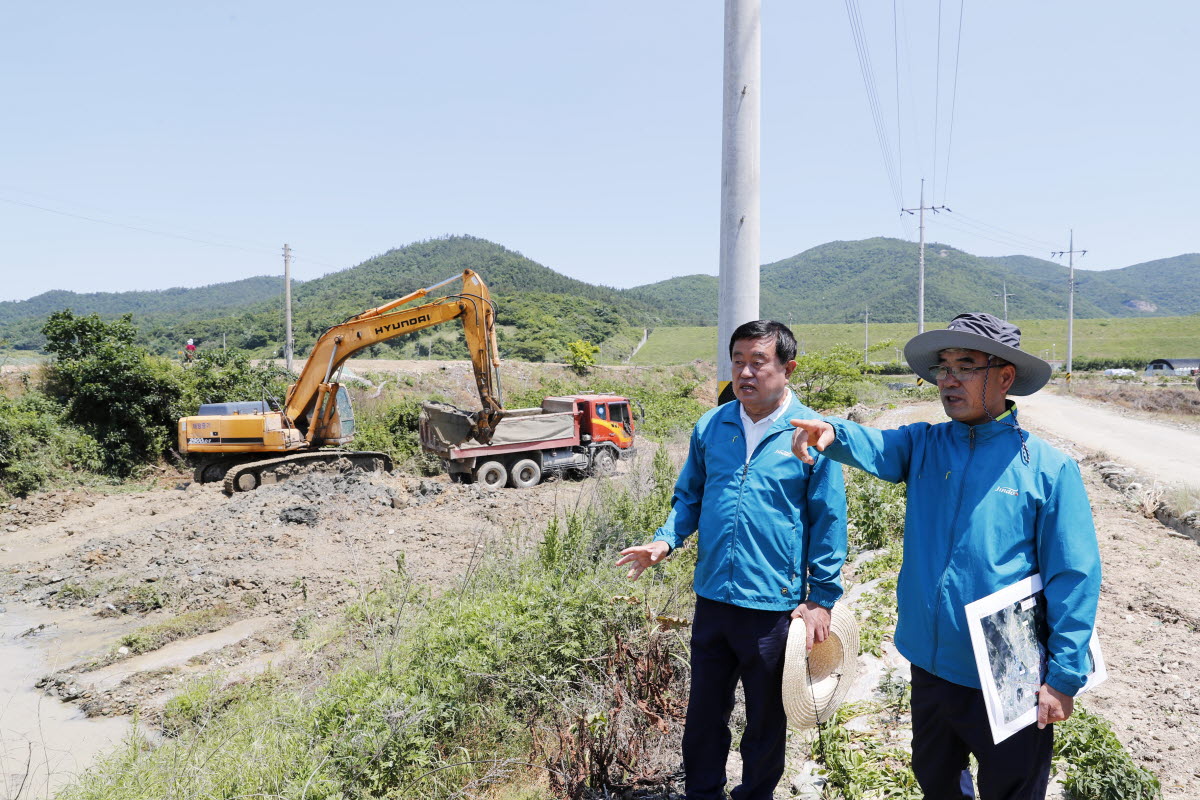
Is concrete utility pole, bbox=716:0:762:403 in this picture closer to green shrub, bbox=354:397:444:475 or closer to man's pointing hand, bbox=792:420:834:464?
man's pointing hand, bbox=792:420:834:464

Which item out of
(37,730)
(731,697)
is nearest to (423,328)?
(37,730)

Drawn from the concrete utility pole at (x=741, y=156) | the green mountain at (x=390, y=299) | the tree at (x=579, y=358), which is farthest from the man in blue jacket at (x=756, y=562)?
the tree at (x=579, y=358)

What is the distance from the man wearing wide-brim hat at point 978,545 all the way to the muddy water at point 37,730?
4.44 metres

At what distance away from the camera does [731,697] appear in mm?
2930

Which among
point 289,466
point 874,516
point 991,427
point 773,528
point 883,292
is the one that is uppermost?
point 883,292

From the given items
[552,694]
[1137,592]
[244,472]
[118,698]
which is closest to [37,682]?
[118,698]

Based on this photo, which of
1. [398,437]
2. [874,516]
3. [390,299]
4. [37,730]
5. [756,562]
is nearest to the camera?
[756,562]

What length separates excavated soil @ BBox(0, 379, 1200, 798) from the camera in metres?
4.50

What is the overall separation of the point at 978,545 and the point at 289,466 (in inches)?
532

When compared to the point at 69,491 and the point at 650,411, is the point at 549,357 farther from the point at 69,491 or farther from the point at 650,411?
the point at 69,491

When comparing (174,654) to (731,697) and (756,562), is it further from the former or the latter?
(756,562)

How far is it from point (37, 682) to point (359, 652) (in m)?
3.70

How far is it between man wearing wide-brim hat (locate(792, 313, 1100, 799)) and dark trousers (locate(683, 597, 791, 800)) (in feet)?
1.74

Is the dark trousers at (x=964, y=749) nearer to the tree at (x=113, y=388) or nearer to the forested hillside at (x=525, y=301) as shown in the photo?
the tree at (x=113, y=388)
